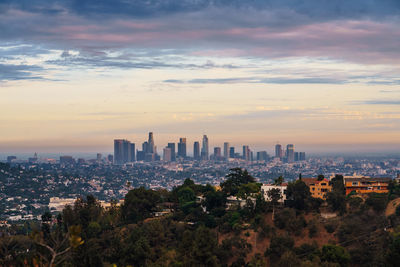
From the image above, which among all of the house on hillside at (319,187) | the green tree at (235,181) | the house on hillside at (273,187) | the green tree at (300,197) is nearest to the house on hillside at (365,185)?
the house on hillside at (319,187)

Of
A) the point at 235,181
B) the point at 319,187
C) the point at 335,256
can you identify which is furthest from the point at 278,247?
the point at 235,181

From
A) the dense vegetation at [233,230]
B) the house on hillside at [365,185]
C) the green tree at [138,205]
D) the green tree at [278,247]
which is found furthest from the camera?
the house on hillside at [365,185]

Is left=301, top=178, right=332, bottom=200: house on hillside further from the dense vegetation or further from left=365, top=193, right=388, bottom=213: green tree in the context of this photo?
left=365, top=193, right=388, bottom=213: green tree

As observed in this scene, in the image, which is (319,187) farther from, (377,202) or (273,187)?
(377,202)

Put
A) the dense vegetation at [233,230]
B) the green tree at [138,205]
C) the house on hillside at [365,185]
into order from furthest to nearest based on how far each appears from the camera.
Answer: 1. the house on hillside at [365,185]
2. the green tree at [138,205]
3. the dense vegetation at [233,230]

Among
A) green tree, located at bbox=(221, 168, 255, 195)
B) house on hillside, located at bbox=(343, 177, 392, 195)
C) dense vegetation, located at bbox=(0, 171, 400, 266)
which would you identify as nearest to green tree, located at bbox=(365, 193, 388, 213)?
dense vegetation, located at bbox=(0, 171, 400, 266)

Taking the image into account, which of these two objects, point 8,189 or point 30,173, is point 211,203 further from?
point 30,173

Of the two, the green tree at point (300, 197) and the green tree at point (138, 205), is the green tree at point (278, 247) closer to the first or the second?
the green tree at point (300, 197)
